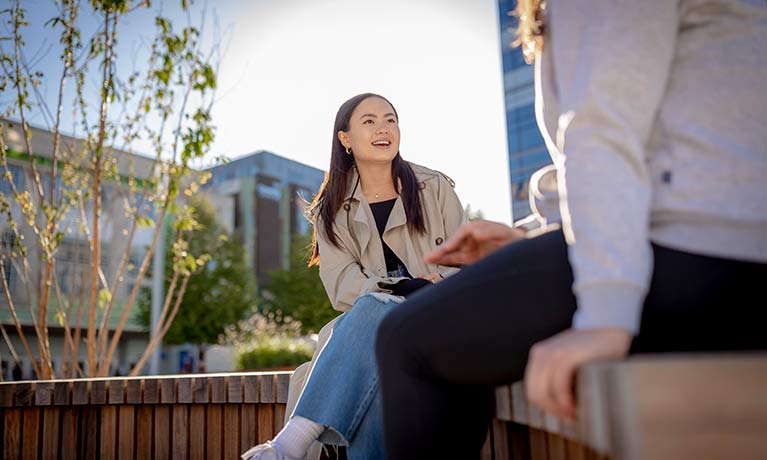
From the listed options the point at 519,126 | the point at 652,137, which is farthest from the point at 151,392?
the point at 519,126

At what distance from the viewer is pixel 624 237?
100cm

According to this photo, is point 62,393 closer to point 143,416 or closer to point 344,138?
point 143,416

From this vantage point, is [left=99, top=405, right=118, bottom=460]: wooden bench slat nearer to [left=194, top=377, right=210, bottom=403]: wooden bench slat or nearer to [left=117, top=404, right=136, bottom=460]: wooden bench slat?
[left=117, top=404, right=136, bottom=460]: wooden bench slat

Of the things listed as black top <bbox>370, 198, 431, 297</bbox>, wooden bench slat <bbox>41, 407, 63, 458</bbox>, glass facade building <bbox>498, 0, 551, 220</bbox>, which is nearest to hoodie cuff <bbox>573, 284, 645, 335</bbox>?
black top <bbox>370, 198, 431, 297</bbox>

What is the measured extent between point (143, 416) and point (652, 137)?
10.3ft

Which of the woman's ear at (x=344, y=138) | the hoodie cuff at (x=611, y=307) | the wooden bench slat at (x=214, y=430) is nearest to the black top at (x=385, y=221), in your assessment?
the woman's ear at (x=344, y=138)

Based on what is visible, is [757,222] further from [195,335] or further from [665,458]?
[195,335]

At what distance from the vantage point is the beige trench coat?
327cm

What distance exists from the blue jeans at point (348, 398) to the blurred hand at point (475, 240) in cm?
93

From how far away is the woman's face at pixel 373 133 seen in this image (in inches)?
154

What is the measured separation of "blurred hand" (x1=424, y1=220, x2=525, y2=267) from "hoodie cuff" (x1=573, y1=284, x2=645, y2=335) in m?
0.46

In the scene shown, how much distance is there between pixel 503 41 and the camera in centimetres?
3850

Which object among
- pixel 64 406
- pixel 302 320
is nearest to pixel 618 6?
pixel 64 406

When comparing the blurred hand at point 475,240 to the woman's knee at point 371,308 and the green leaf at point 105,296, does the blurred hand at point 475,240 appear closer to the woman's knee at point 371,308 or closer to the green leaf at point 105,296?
the woman's knee at point 371,308
